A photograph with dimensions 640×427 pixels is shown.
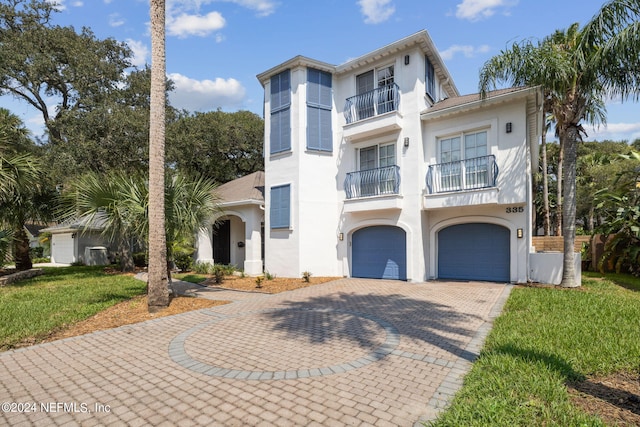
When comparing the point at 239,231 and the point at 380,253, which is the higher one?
the point at 239,231

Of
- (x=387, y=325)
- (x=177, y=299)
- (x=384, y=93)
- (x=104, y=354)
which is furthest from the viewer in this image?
(x=384, y=93)

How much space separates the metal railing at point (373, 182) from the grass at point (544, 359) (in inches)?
266

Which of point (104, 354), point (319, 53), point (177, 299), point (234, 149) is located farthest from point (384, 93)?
point (234, 149)

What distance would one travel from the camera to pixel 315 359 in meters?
5.23

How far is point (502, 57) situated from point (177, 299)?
12.7 metres

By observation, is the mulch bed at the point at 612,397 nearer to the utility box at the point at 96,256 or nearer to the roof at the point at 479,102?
the roof at the point at 479,102

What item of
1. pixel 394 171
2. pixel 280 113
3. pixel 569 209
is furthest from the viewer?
pixel 280 113

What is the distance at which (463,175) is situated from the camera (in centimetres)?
1292

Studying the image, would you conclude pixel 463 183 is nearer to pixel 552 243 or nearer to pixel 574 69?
pixel 574 69

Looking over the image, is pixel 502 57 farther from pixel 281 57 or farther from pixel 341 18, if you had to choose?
pixel 281 57

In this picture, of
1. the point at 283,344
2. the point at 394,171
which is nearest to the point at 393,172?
the point at 394,171

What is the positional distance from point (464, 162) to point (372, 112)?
450 centimetres

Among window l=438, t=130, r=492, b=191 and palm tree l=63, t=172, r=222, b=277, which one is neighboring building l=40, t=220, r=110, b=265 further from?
window l=438, t=130, r=492, b=191

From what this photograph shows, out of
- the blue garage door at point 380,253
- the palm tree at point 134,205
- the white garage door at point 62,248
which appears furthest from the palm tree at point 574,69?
the white garage door at point 62,248
